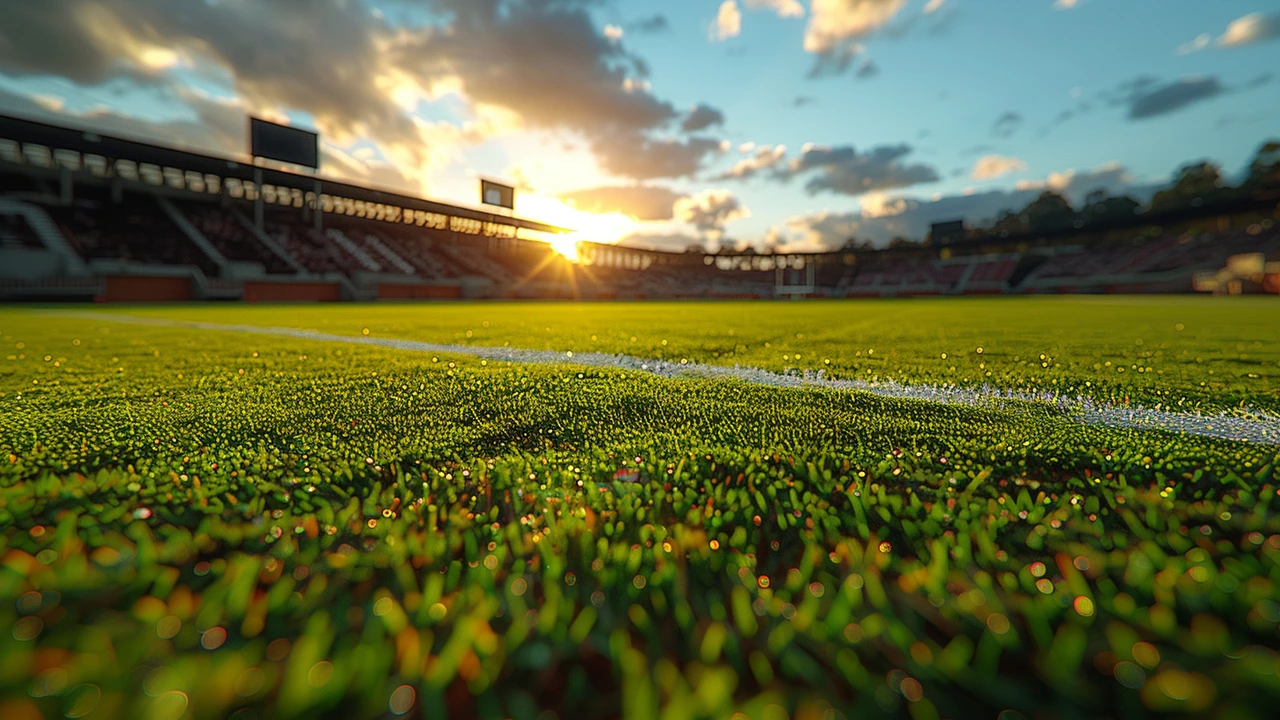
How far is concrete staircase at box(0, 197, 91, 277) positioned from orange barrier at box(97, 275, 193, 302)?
0.89 metres

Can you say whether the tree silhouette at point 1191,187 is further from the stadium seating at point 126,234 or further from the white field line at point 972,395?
the stadium seating at point 126,234

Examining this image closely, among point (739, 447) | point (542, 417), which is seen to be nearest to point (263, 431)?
point (542, 417)

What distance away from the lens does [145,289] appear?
20.9 m

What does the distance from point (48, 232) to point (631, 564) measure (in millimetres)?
31893

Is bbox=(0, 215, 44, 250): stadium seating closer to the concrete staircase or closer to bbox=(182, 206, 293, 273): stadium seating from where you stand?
the concrete staircase

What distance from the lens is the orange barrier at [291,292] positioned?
2356 cm

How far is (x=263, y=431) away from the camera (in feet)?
6.15

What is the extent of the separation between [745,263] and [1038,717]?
71.3 m

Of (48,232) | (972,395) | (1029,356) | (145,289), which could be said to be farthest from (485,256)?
(972,395)

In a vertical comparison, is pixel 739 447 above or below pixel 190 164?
below

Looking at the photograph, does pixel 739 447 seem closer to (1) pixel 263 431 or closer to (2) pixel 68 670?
(2) pixel 68 670

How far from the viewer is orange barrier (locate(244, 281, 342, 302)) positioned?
77.3ft

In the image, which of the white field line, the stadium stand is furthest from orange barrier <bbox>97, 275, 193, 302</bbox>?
the white field line

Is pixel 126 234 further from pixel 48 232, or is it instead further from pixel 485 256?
pixel 485 256
